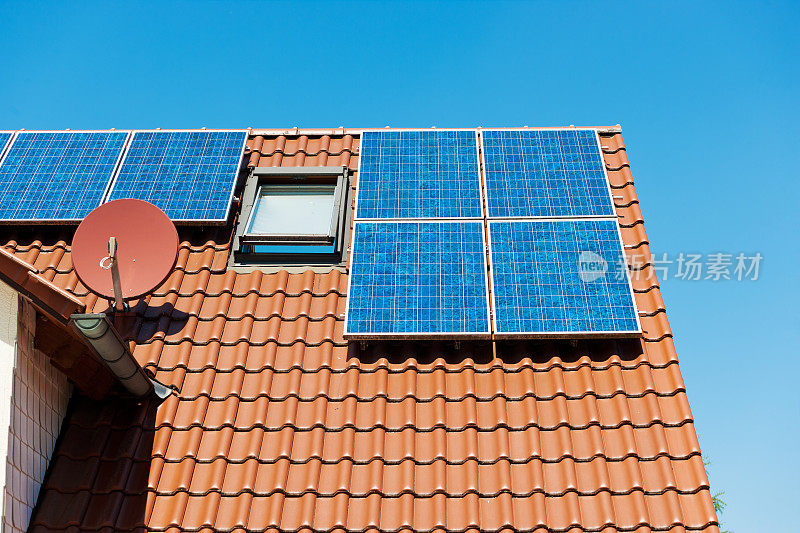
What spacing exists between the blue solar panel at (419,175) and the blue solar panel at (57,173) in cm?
392

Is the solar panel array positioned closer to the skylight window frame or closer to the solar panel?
the skylight window frame

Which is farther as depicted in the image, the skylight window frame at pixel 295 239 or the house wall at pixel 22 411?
the skylight window frame at pixel 295 239

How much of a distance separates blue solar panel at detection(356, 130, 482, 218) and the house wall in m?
4.34

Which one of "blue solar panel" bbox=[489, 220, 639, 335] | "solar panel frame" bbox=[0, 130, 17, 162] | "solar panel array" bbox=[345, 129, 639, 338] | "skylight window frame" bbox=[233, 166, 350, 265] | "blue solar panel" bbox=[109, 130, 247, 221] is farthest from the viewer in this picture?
"solar panel frame" bbox=[0, 130, 17, 162]

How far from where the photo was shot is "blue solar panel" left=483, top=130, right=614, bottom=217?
33.6 ft

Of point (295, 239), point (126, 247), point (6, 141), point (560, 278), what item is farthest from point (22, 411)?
point (6, 141)

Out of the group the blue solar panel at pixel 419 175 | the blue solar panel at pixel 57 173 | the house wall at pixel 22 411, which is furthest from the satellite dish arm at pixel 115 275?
the blue solar panel at pixel 419 175

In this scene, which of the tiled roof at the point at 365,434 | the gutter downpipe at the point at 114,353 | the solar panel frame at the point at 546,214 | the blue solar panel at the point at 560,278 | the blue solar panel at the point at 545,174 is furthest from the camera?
the blue solar panel at the point at 545,174

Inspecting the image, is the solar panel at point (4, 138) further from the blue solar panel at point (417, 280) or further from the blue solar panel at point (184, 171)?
the blue solar panel at point (417, 280)

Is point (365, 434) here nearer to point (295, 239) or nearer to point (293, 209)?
point (295, 239)

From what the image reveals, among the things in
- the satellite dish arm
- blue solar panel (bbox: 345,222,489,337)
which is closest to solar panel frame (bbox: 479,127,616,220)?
blue solar panel (bbox: 345,222,489,337)

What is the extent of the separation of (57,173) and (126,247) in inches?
120

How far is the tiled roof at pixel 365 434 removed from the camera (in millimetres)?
7379

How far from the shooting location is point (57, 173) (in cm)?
1156
